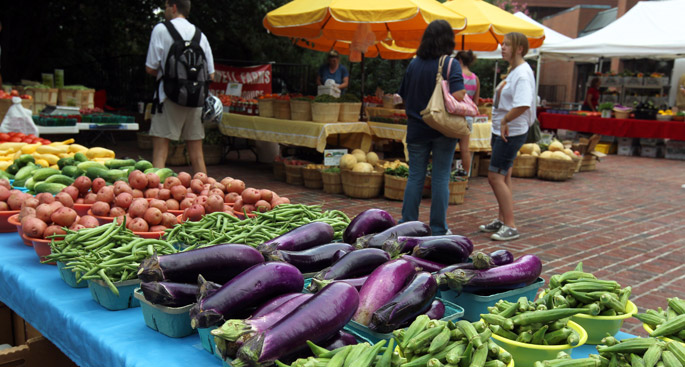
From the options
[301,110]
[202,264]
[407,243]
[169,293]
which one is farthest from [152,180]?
[301,110]

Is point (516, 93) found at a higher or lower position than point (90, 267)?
higher

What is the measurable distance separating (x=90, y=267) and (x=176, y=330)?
525 millimetres

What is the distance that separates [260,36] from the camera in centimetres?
1625

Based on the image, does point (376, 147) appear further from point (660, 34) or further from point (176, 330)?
point (176, 330)

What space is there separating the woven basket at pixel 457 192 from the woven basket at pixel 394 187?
753mm

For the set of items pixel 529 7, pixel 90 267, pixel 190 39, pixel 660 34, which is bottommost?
pixel 90 267

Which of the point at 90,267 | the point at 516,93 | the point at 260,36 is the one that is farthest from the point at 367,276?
the point at 260,36

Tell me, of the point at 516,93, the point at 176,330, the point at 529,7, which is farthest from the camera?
the point at 529,7

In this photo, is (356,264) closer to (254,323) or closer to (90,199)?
(254,323)

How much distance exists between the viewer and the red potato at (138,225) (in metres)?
2.63

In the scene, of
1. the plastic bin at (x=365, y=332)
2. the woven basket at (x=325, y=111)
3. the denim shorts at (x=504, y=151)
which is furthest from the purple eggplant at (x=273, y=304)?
the woven basket at (x=325, y=111)

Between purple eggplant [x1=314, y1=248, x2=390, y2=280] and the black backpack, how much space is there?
15.2 feet

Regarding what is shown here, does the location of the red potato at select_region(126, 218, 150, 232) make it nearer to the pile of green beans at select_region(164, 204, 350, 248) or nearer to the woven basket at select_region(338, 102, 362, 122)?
the pile of green beans at select_region(164, 204, 350, 248)

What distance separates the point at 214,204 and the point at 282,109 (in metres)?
6.76
